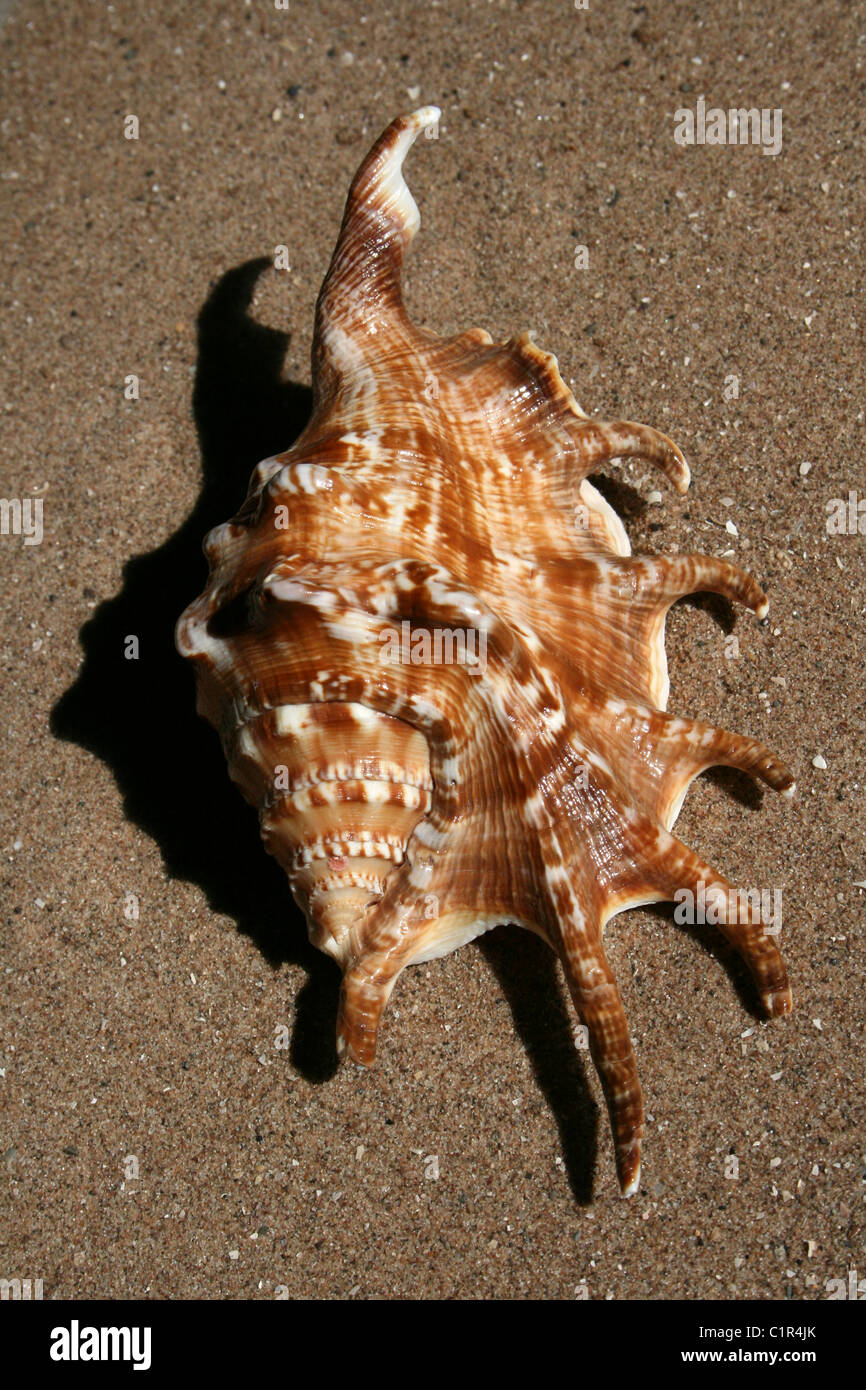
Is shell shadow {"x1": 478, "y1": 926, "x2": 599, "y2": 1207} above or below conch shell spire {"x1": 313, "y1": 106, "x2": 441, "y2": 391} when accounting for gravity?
below

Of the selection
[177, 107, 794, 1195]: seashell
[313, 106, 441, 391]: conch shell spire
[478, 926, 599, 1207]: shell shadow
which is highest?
[313, 106, 441, 391]: conch shell spire

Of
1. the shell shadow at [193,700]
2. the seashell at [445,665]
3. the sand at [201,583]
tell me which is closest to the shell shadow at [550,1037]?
the sand at [201,583]

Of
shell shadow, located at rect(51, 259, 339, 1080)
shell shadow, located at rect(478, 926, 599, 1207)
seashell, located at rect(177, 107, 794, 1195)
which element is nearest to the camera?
seashell, located at rect(177, 107, 794, 1195)

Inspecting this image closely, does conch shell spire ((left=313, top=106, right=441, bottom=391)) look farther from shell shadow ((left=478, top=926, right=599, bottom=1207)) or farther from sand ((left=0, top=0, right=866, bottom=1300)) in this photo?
shell shadow ((left=478, top=926, right=599, bottom=1207))

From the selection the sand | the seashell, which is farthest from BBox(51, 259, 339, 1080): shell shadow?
the seashell

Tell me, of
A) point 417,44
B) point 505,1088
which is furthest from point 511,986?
point 417,44

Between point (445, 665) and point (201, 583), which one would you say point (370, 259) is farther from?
point (445, 665)
